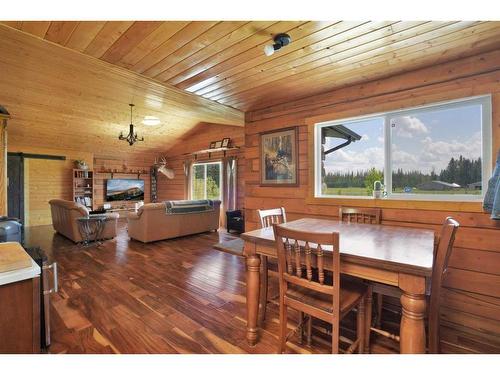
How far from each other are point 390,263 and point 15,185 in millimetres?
8549

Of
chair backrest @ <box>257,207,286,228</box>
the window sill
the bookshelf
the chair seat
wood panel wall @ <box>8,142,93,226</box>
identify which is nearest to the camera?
the chair seat

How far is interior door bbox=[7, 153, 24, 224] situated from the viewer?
6133mm

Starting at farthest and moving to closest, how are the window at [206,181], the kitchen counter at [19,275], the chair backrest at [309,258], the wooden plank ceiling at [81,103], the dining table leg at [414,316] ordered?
the window at [206,181], the wooden plank ceiling at [81,103], the chair backrest at [309,258], the dining table leg at [414,316], the kitchen counter at [19,275]

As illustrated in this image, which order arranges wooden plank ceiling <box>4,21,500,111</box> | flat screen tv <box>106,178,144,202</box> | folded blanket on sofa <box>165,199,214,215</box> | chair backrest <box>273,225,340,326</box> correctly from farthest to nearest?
flat screen tv <box>106,178,144,202</box>
folded blanket on sofa <box>165,199,214,215</box>
wooden plank ceiling <box>4,21,500,111</box>
chair backrest <box>273,225,340,326</box>

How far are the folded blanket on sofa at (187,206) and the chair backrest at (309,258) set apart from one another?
146 inches

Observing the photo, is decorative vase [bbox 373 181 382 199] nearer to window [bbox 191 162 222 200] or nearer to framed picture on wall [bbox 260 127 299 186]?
framed picture on wall [bbox 260 127 299 186]

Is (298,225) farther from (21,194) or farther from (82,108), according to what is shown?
(21,194)

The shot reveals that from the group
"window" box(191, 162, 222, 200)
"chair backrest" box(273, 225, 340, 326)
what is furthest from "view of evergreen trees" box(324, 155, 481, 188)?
"window" box(191, 162, 222, 200)

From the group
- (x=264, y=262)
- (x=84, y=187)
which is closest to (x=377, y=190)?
(x=264, y=262)

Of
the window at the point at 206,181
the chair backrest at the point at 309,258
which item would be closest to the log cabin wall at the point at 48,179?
the window at the point at 206,181

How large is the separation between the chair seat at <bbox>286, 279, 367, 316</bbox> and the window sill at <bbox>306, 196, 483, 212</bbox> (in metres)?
1.12

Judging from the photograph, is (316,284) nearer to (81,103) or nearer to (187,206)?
(187,206)

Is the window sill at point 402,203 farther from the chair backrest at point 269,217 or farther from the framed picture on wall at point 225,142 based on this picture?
the framed picture on wall at point 225,142

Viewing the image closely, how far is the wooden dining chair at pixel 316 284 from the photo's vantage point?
4.31 ft
